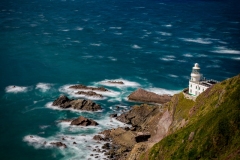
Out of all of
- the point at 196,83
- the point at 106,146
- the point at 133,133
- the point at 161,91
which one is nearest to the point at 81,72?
the point at 161,91

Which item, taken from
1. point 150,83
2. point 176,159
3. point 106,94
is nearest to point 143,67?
point 150,83

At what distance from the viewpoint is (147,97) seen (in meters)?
117

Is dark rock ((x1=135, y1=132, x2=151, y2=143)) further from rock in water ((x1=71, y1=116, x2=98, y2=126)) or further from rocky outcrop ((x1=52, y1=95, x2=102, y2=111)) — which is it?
rocky outcrop ((x1=52, y1=95, x2=102, y2=111))

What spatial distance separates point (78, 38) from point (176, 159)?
5255 inches

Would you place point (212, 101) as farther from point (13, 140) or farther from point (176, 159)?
point (13, 140)

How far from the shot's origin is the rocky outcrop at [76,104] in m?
111

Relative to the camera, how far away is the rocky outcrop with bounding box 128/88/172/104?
116m

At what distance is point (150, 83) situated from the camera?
132 meters

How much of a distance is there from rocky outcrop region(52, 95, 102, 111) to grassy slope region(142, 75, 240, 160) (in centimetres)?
4022

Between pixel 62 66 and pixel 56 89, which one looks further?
pixel 62 66

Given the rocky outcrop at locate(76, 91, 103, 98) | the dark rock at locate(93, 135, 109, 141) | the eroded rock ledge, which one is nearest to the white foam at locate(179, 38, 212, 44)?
the rocky outcrop at locate(76, 91, 103, 98)

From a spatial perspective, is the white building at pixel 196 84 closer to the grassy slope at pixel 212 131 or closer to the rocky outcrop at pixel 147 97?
the grassy slope at pixel 212 131

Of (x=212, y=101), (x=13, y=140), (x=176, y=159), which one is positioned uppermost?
(x=212, y=101)

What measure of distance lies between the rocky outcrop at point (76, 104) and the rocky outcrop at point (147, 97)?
39.8 feet
